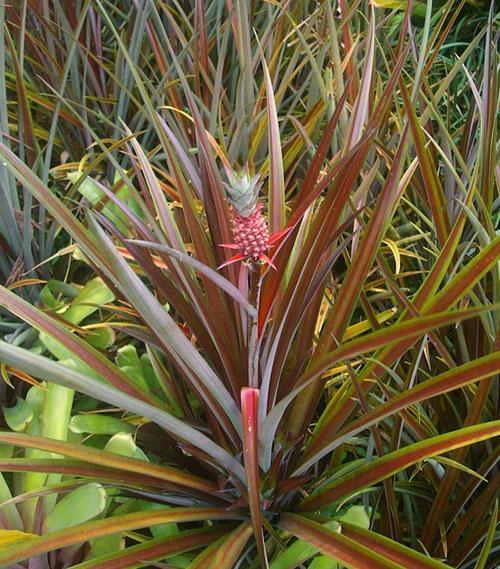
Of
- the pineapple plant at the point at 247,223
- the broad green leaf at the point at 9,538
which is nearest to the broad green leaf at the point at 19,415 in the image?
the broad green leaf at the point at 9,538

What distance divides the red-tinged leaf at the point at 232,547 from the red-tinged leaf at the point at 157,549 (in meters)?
0.05

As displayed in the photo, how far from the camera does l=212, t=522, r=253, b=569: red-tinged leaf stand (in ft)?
2.17

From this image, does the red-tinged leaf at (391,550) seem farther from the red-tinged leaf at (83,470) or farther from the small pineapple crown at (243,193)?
the small pineapple crown at (243,193)

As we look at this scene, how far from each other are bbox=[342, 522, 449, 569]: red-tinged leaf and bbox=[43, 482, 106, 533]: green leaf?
0.30m

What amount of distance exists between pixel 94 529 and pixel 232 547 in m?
0.15

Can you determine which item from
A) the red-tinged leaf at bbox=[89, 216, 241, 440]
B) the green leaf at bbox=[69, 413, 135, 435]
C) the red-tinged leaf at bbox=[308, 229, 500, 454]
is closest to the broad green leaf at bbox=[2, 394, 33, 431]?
the green leaf at bbox=[69, 413, 135, 435]

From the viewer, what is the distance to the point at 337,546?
2.06ft

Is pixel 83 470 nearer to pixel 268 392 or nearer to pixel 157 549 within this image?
pixel 157 549

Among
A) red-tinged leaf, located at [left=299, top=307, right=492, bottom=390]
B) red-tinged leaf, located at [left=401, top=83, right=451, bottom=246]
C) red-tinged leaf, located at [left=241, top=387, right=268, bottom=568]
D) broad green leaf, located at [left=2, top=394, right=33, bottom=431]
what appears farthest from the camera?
broad green leaf, located at [left=2, top=394, right=33, bottom=431]

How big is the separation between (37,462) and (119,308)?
0.35m

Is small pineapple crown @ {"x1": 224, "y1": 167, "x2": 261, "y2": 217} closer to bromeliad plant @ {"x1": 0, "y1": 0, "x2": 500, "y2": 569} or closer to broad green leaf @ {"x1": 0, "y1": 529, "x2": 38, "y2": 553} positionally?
bromeliad plant @ {"x1": 0, "y1": 0, "x2": 500, "y2": 569}

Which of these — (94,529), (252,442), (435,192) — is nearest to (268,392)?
(252,442)

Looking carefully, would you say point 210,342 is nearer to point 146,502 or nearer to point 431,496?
point 146,502

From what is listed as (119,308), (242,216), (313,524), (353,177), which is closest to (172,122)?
(119,308)
